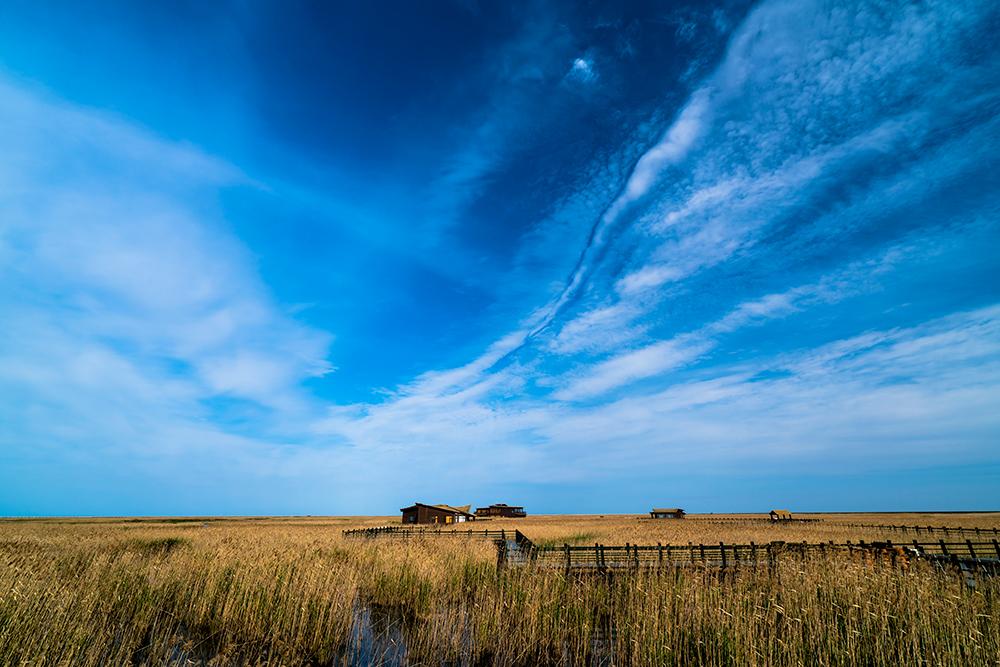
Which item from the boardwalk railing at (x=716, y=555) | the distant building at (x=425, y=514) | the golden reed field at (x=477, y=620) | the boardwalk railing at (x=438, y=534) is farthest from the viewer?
the distant building at (x=425, y=514)

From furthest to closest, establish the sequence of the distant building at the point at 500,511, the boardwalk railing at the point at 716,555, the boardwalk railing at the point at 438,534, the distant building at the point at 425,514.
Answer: the distant building at the point at 500,511 → the distant building at the point at 425,514 → the boardwalk railing at the point at 438,534 → the boardwalk railing at the point at 716,555

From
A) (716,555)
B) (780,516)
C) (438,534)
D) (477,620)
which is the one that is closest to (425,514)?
(438,534)

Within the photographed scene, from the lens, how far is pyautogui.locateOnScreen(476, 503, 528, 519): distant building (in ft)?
319

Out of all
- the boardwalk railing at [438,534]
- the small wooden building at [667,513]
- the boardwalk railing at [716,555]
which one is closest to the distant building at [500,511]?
the small wooden building at [667,513]

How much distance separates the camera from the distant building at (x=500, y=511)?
319 ft

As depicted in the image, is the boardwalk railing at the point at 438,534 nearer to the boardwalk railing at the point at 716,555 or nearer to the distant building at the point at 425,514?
the boardwalk railing at the point at 716,555

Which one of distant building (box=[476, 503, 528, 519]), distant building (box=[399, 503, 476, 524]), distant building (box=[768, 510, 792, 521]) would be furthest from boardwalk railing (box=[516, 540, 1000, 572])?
distant building (box=[476, 503, 528, 519])

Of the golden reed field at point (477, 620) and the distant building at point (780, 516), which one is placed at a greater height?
the golden reed field at point (477, 620)

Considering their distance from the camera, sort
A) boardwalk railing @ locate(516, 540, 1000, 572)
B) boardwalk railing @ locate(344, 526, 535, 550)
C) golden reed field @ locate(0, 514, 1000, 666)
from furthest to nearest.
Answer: boardwalk railing @ locate(344, 526, 535, 550)
boardwalk railing @ locate(516, 540, 1000, 572)
golden reed field @ locate(0, 514, 1000, 666)

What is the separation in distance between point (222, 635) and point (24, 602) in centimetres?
321

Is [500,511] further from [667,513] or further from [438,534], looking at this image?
[438,534]

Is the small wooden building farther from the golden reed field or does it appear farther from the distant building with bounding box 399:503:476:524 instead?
the golden reed field

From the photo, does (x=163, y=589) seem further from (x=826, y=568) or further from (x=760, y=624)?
(x=826, y=568)

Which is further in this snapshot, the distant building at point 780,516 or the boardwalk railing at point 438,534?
the distant building at point 780,516
